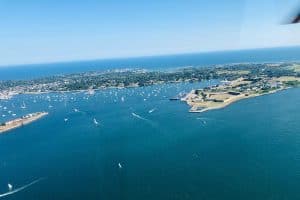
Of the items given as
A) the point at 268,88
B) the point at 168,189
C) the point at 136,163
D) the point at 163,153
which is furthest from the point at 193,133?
the point at 268,88

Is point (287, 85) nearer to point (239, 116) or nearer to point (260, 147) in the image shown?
point (239, 116)

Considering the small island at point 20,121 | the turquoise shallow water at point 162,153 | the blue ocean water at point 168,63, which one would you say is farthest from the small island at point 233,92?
the blue ocean water at point 168,63

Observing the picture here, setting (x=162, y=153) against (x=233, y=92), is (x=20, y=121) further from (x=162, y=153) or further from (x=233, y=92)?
(x=233, y=92)

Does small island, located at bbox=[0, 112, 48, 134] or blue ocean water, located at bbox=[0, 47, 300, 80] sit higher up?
small island, located at bbox=[0, 112, 48, 134]

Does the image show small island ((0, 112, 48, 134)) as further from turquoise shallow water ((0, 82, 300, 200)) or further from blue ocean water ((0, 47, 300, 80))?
blue ocean water ((0, 47, 300, 80))

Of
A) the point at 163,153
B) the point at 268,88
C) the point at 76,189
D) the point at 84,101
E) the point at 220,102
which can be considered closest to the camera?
the point at 76,189

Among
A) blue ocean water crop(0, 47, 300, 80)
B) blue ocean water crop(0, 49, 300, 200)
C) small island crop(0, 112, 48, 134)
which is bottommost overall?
blue ocean water crop(0, 47, 300, 80)

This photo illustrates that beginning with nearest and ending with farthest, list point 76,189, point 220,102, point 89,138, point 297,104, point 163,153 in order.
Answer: point 76,189 → point 163,153 → point 89,138 → point 297,104 → point 220,102

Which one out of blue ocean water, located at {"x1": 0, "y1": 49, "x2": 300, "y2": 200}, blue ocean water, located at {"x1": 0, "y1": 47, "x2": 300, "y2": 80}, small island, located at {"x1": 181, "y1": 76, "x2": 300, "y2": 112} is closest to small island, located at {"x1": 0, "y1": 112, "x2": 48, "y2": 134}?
blue ocean water, located at {"x1": 0, "y1": 49, "x2": 300, "y2": 200}
